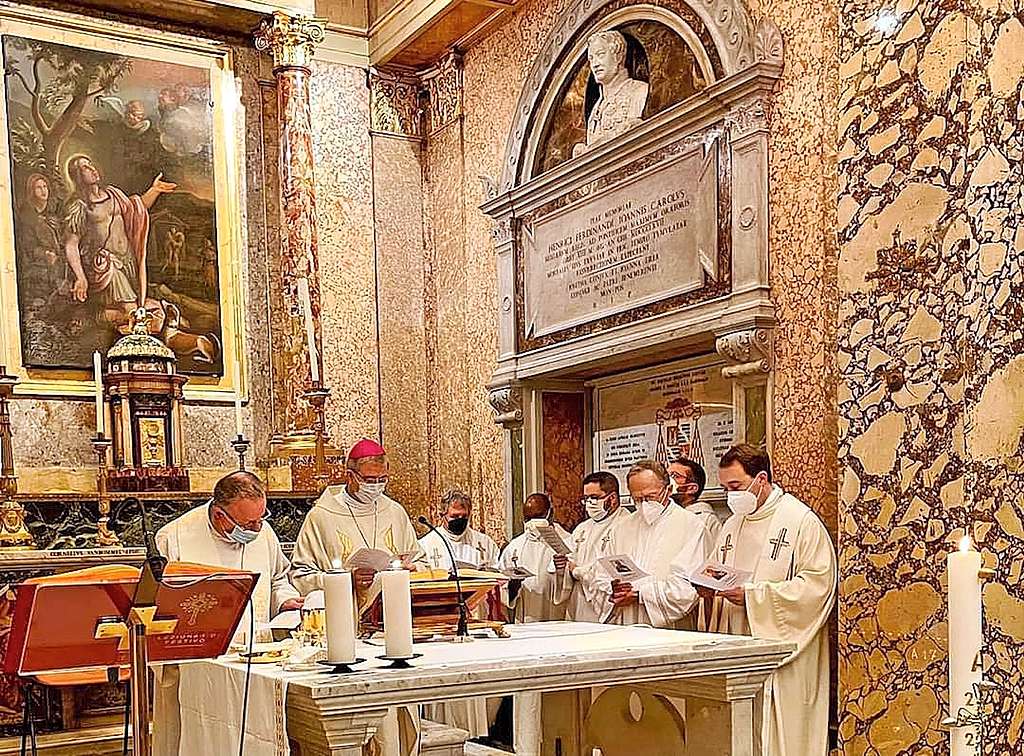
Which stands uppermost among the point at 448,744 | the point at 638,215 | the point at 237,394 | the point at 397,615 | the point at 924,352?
the point at 638,215

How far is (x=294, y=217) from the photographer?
9.88 meters

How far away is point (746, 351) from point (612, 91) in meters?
2.51

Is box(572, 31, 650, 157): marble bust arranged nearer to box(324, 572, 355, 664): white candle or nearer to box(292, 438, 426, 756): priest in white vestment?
box(292, 438, 426, 756): priest in white vestment

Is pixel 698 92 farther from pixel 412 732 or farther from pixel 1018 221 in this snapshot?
pixel 412 732

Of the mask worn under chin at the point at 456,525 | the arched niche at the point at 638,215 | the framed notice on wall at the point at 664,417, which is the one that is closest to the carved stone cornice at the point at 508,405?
the arched niche at the point at 638,215

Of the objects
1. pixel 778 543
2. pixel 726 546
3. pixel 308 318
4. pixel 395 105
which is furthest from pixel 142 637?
pixel 395 105

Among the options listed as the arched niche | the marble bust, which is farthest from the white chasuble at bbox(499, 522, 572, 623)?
the marble bust

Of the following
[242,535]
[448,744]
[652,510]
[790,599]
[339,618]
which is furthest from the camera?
[448,744]

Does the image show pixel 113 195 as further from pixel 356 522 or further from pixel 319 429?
pixel 356 522

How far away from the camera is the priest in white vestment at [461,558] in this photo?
786 centimetres

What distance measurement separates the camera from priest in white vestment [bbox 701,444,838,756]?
5613 mm

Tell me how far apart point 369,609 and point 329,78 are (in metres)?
6.49

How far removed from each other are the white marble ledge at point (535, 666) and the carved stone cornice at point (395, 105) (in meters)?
6.75

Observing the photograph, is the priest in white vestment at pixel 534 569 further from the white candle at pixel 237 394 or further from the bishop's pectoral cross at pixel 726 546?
the white candle at pixel 237 394
